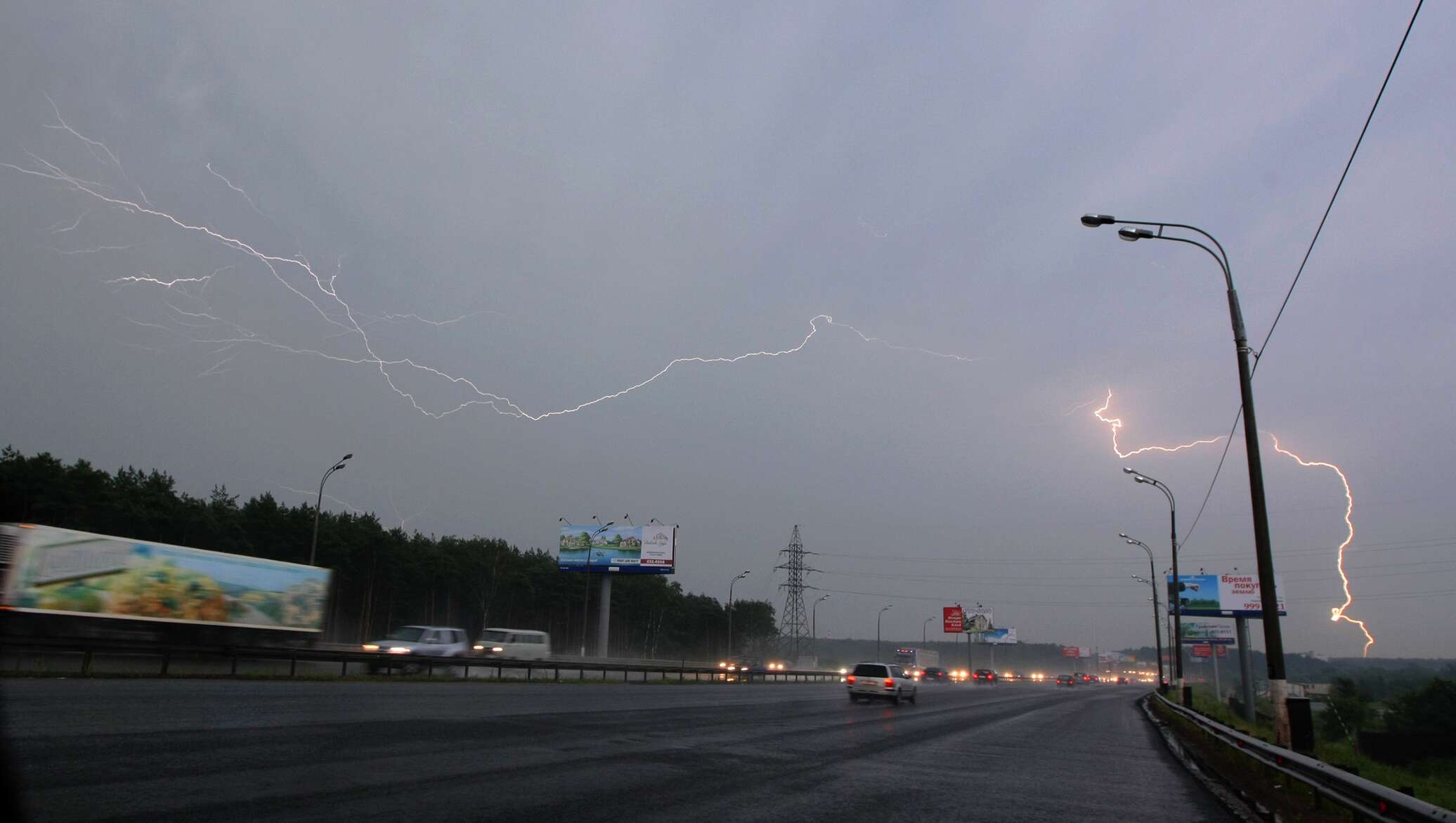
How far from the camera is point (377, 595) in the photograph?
88125 mm

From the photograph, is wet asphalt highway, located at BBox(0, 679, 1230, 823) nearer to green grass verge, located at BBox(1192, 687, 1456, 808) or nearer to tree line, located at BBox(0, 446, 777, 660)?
green grass verge, located at BBox(1192, 687, 1456, 808)

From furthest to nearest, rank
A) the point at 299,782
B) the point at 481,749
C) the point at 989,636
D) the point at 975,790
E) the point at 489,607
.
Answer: the point at 989,636 < the point at 489,607 < the point at 481,749 < the point at 975,790 < the point at 299,782

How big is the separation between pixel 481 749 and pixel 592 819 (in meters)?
5.03

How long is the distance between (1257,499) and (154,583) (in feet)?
111

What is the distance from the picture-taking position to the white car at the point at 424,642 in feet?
119

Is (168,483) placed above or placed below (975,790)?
above

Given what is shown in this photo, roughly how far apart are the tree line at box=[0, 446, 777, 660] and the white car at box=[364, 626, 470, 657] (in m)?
13.7

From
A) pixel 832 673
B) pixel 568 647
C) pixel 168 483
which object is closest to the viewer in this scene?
pixel 168 483

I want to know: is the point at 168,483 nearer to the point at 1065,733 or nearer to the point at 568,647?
the point at 568,647

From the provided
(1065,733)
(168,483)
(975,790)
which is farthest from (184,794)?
(168,483)

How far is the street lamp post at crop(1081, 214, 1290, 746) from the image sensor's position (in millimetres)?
14219

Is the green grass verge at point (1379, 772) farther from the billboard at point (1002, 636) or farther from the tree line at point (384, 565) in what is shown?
the billboard at point (1002, 636)

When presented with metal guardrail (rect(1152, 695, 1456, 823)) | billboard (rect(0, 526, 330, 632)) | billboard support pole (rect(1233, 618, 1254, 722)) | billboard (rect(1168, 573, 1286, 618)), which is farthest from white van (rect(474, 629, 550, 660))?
billboard (rect(1168, 573, 1286, 618))

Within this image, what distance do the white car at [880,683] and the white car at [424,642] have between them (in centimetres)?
1697
